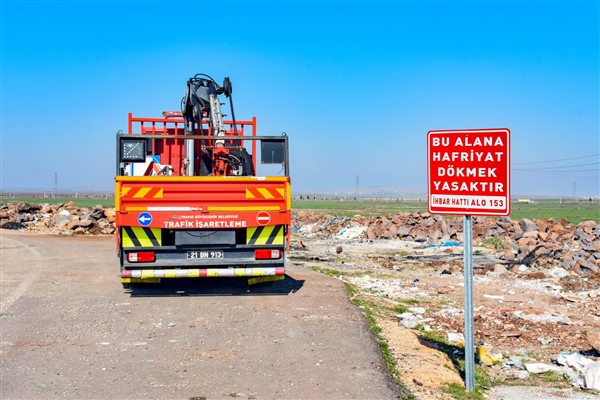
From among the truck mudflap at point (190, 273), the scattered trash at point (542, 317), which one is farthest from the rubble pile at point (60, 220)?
the scattered trash at point (542, 317)

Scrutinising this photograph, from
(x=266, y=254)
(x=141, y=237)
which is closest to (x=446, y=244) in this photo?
(x=266, y=254)

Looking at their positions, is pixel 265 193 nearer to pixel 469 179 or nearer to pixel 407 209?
pixel 469 179

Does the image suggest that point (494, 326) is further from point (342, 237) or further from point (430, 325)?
point (342, 237)

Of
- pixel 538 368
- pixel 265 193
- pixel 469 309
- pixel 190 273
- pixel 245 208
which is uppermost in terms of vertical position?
pixel 265 193

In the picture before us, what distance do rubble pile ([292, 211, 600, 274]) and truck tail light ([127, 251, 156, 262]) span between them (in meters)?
10.4

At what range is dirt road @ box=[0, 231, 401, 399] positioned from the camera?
523 cm

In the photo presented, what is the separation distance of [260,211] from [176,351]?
134 inches

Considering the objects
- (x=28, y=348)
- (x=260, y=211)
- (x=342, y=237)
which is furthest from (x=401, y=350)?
(x=342, y=237)

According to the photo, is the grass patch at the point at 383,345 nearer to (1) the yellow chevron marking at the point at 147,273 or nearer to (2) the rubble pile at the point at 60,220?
(1) the yellow chevron marking at the point at 147,273

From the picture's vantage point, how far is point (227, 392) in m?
5.09

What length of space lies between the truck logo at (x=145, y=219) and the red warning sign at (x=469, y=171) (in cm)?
515

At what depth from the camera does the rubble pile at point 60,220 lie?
26453 mm

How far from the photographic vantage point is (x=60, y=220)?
30094mm

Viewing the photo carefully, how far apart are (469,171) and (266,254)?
496cm
